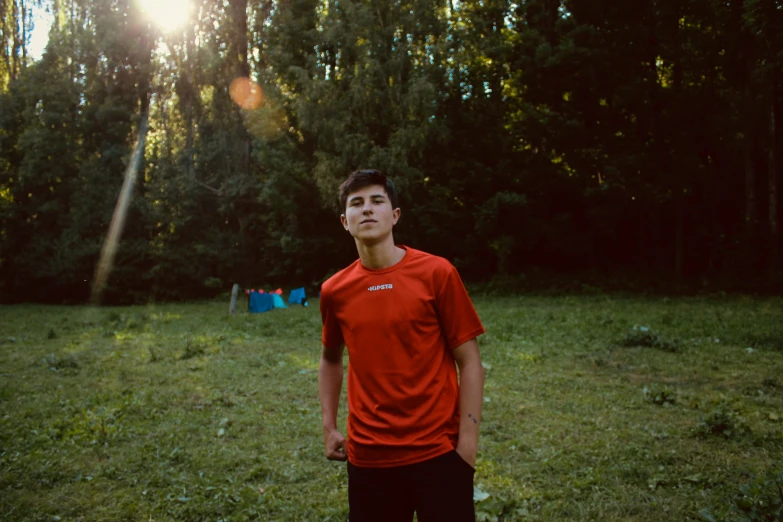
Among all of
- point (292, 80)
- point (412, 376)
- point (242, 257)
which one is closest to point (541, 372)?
point (412, 376)

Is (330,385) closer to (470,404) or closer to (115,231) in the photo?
(470,404)

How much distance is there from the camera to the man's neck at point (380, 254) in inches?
107

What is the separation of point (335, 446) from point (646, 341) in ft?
33.9

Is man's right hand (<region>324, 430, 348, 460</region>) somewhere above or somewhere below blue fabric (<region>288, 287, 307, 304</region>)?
above

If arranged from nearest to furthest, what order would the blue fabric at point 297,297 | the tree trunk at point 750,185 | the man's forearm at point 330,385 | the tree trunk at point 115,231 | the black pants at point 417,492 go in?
1. the black pants at point 417,492
2. the man's forearm at point 330,385
3. the tree trunk at point 750,185
4. the blue fabric at point 297,297
5. the tree trunk at point 115,231

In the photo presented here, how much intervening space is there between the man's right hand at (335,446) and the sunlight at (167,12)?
32343 millimetres

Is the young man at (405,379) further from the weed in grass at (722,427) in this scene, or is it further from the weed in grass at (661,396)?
the weed in grass at (661,396)

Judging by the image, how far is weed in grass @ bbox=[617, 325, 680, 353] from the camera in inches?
447

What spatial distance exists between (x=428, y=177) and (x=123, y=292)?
51.9ft

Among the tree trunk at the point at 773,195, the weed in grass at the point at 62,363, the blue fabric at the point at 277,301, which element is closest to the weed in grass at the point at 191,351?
the weed in grass at the point at 62,363

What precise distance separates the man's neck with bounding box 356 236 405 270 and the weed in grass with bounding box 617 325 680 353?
10059 millimetres

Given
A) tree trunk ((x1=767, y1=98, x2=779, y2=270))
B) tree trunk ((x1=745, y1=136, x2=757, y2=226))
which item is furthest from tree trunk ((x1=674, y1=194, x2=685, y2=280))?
tree trunk ((x1=767, y1=98, x2=779, y2=270))

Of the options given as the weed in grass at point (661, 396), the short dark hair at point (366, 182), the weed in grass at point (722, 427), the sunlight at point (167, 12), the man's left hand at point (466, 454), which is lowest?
the weed in grass at point (661, 396)

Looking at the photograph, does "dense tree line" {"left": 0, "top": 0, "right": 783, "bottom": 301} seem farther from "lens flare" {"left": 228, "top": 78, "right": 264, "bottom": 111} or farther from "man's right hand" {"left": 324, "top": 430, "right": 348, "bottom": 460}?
"man's right hand" {"left": 324, "top": 430, "right": 348, "bottom": 460}
